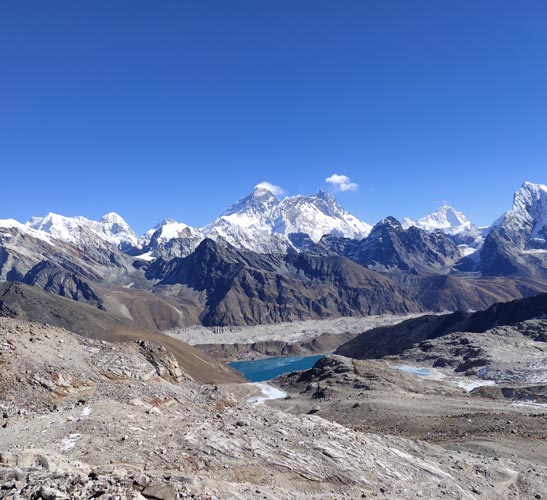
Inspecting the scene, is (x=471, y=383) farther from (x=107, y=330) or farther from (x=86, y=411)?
(x=107, y=330)

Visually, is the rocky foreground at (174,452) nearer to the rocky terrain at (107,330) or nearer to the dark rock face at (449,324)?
the rocky terrain at (107,330)

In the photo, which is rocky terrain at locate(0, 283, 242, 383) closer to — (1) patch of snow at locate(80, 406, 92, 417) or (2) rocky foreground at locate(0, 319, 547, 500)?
(2) rocky foreground at locate(0, 319, 547, 500)

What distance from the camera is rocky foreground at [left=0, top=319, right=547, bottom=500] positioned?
17.8 metres

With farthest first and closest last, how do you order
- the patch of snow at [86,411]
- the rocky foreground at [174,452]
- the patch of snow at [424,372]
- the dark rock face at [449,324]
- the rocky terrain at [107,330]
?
the dark rock face at [449,324] → the rocky terrain at [107,330] → the patch of snow at [424,372] → the patch of snow at [86,411] → the rocky foreground at [174,452]

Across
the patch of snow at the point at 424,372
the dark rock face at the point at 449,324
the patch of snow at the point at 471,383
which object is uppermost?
the dark rock face at the point at 449,324

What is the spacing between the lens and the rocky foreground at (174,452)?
1775 centimetres

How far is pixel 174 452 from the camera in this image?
2203 cm

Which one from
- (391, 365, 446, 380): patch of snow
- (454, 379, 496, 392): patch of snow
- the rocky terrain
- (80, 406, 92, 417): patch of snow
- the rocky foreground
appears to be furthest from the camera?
the rocky terrain

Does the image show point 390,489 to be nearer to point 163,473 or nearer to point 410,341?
point 163,473

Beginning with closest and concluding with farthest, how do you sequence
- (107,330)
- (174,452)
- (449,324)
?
(174,452) < (107,330) < (449,324)

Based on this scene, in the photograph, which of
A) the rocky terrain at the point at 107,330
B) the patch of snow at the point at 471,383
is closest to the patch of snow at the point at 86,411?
the patch of snow at the point at 471,383

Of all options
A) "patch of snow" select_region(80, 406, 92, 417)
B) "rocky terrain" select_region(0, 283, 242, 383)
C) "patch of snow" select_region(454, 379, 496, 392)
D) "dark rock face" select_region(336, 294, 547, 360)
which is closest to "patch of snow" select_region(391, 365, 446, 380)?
"patch of snow" select_region(454, 379, 496, 392)

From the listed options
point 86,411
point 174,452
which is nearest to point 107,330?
Result: point 86,411

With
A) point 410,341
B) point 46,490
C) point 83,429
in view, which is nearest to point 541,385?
point 83,429
